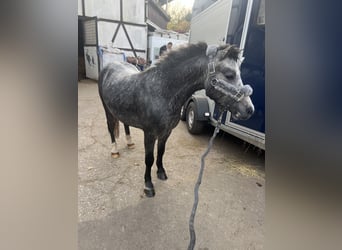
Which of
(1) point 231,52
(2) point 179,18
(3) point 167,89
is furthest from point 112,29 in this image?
(1) point 231,52

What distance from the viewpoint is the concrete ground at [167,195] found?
0.94 meters

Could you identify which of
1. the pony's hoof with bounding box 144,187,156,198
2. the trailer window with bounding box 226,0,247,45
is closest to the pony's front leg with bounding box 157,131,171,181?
the pony's hoof with bounding box 144,187,156,198

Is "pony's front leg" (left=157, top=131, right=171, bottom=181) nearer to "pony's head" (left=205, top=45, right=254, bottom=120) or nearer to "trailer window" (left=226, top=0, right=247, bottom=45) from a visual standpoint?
"pony's head" (left=205, top=45, right=254, bottom=120)

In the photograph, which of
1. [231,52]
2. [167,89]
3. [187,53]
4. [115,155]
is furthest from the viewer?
[115,155]

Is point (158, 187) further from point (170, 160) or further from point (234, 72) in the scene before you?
point (234, 72)

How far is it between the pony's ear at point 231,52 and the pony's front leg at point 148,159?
2.04ft

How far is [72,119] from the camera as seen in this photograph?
0.44 metres

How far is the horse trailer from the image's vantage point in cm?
84

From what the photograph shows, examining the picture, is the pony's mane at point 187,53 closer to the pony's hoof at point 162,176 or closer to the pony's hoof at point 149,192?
the pony's hoof at point 162,176

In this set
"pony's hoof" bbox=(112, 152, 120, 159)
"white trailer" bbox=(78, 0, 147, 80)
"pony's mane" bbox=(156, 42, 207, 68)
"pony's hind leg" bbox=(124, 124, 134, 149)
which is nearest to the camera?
"white trailer" bbox=(78, 0, 147, 80)

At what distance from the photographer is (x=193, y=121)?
164 centimetres

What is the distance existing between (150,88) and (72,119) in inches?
32.8

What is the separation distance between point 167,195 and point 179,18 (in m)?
1.01

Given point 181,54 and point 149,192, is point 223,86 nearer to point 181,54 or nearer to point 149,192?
point 181,54
